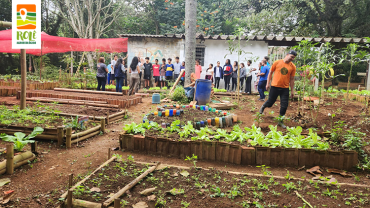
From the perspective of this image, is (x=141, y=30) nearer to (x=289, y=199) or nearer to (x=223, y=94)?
(x=223, y=94)

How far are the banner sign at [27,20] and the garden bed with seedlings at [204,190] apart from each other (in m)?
4.12

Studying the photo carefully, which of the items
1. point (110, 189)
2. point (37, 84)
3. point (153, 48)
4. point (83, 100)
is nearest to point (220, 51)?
point (153, 48)

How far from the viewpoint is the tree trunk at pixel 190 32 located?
10.5 meters

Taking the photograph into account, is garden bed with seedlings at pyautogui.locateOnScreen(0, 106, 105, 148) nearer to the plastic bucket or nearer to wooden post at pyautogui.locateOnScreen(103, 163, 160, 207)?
wooden post at pyautogui.locateOnScreen(103, 163, 160, 207)

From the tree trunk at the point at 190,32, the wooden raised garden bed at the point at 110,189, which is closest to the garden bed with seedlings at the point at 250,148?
the wooden raised garden bed at the point at 110,189

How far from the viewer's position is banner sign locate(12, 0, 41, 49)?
6.12 metres

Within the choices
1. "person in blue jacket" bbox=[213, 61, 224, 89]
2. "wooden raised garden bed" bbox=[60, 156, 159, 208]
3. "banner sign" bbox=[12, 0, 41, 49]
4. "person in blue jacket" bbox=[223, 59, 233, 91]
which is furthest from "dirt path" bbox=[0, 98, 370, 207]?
"person in blue jacket" bbox=[213, 61, 224, 89]

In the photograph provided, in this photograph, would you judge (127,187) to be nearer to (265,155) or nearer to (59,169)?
(59,169)

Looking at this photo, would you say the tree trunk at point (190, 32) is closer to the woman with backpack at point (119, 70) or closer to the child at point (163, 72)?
the woman with backpack at point (119, 70)

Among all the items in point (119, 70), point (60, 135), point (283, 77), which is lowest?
point (60, 135)

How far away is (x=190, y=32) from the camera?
417 inches

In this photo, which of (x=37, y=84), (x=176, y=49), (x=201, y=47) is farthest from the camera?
(x=176, y=49)

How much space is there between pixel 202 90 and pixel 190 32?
2.91 metres

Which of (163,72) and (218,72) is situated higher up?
(218,72)
